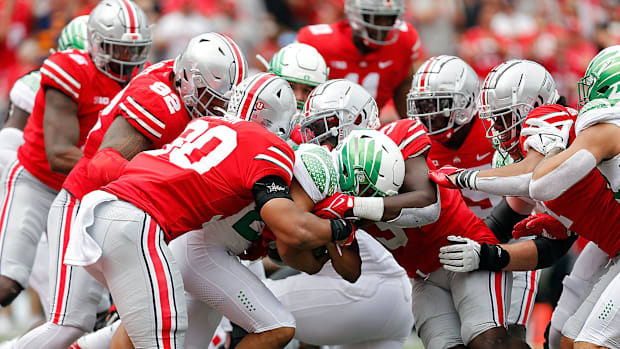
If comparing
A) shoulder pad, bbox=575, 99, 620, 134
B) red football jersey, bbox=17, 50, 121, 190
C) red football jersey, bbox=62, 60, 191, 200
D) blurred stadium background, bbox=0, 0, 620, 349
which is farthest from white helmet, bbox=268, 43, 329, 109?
blurred stadium background, bbox=0, 0, 620, 349

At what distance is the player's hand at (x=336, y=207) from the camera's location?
4.16 metres

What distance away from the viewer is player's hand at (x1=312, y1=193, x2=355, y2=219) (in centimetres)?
416

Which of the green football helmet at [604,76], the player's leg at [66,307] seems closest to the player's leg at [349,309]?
the player's leg at [66,307]

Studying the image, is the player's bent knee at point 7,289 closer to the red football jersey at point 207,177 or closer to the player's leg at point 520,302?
the red football jersey at point 207,177

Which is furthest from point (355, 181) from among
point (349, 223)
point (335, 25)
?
point (335, 25)

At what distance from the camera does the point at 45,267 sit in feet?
20.8

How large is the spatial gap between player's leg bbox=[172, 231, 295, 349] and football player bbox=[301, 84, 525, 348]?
1.67ft

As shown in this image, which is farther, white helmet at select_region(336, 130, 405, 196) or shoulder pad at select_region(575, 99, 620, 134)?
white helmet at select_region(336, 130, 405, 196)

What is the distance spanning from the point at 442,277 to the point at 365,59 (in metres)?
2.25

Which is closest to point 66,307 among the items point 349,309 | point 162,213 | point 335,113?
point 162,213

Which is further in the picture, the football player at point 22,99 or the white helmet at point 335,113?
the football player at point 22,99

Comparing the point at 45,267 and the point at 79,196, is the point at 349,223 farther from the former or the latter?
the point at 45,267

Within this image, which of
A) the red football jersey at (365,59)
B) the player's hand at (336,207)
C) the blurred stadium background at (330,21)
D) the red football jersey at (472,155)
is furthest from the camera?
the blurred stadium background at (330,21)

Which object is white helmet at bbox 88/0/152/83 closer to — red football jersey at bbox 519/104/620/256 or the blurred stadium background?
red football jersey at bbox 519/104/620/256
